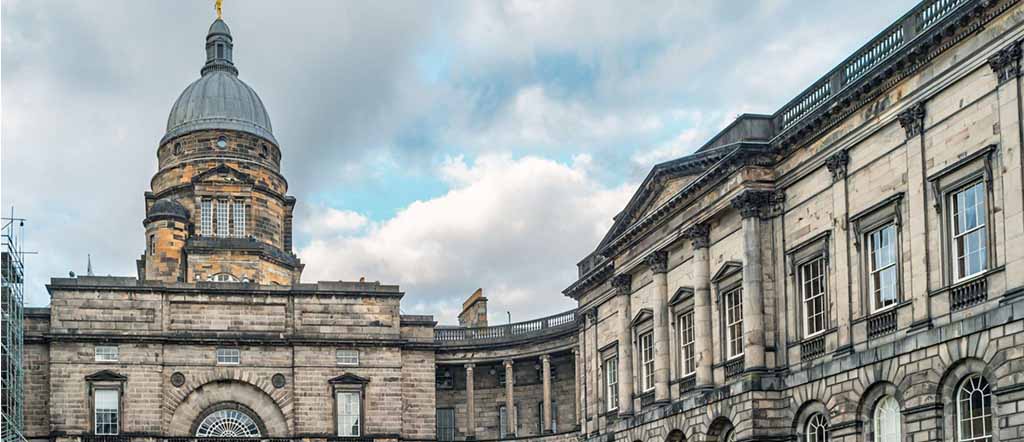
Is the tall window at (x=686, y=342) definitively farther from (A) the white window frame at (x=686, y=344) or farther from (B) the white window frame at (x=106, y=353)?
(B) the white window frame at (x=106, y=353)

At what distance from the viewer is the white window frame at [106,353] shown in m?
59.0

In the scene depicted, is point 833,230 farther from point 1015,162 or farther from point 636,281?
point 636,281

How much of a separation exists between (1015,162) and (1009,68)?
174 centimetres

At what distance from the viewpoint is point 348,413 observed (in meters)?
61.4

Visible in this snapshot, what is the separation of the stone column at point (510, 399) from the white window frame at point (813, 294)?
29219mm

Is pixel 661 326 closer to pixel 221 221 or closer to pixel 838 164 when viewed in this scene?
pixel 838 164

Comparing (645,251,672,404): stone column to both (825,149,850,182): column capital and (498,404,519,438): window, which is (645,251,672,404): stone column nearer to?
(825,149,850,182): column capital

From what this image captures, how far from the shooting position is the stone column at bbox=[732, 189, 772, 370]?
119ft

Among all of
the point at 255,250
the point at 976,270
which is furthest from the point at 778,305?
the point at 255,250

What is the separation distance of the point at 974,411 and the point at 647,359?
1709cm

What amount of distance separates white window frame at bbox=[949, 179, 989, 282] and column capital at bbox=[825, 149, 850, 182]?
4.40 metres

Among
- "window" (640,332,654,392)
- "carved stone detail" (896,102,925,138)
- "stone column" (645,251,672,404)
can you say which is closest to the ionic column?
"window" (640,332,654,392)

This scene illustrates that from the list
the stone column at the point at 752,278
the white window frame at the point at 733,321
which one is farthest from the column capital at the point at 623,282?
the stone column at the point at 752,278

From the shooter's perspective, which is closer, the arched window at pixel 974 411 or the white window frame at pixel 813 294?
the arched window at pixel 974 411
